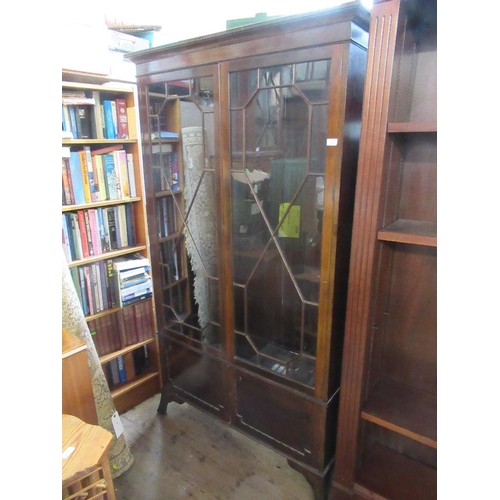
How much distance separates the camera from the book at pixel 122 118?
1674 millimetres

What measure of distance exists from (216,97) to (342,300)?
0.85 m

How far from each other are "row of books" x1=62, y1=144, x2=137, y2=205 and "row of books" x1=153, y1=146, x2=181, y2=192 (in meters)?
0.27

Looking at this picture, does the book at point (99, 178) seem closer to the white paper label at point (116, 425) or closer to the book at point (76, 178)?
the book at point (76, 178)

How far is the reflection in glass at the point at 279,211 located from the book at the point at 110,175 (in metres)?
0.73

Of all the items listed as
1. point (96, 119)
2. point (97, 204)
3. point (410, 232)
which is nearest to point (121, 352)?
point (97, 204)

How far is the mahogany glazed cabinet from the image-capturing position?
41.7 inches

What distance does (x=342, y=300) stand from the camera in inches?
48.8

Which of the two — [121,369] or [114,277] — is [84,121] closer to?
[114,277]

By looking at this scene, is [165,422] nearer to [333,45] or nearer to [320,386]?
[320,386]

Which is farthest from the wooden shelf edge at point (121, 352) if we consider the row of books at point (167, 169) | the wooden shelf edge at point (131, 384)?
the row of books at point (167, 169)

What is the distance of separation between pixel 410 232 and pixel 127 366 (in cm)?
164

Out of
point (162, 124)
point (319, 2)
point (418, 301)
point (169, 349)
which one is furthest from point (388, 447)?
point (319, 2)

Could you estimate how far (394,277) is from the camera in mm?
1224

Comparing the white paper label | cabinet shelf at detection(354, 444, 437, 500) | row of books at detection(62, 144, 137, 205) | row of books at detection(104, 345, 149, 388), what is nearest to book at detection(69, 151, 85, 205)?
row of books at detection(62, 144, 137, 205)
